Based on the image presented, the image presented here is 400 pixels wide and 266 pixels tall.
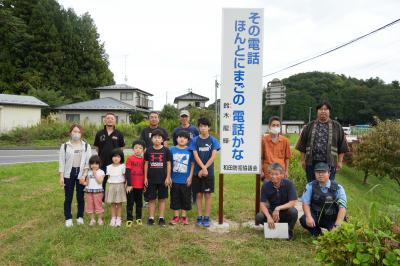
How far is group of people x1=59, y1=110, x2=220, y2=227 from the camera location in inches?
210

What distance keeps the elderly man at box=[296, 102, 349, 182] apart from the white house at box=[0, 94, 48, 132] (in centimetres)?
2401

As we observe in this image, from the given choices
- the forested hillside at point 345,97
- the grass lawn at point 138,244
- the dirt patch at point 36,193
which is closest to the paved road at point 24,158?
the dirt patch at point 36,193

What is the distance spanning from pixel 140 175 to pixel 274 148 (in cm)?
214

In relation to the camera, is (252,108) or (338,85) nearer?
(252,108)

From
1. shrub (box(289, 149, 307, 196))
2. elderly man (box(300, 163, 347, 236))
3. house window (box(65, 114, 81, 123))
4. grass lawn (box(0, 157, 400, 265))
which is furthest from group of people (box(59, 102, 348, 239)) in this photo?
house window (box(65, 114, 81, 123))

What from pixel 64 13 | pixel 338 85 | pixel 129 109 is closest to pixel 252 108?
pixel 129 109

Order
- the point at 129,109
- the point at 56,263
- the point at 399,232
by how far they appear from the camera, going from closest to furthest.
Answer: the point at 399,232 < the point at 56,263 < the point at 129,109

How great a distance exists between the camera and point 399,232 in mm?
2545

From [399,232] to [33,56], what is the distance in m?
42.2

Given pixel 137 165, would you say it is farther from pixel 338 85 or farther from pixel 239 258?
pixel 338 85

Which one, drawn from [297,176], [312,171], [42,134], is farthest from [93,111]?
[312,171]

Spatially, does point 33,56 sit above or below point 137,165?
above

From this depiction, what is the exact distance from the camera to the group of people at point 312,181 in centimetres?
470

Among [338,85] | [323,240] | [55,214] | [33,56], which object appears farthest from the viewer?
[338,85]
